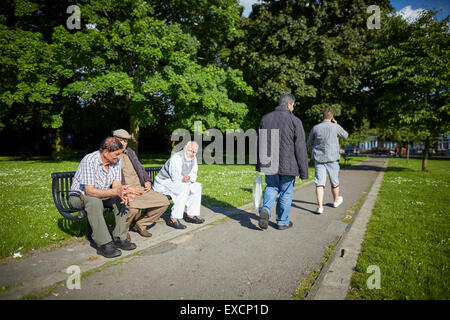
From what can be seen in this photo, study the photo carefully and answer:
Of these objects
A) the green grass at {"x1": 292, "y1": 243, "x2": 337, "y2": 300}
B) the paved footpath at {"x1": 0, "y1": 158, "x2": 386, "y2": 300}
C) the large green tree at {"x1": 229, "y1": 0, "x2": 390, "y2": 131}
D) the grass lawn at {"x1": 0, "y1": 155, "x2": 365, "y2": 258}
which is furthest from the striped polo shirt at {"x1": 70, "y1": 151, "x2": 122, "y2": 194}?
the large green tree at {"x1": 229, "y1": 0, "x2": 390, "y2": 131}

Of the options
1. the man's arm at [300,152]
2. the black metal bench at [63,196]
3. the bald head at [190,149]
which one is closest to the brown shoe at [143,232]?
the black metal bench at [63,196]

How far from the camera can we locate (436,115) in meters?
13.3

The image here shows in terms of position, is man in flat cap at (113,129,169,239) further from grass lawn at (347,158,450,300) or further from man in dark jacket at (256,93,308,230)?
grass lawn at (347,158,450,300)

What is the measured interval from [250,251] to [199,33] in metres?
20.3

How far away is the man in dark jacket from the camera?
4234mm

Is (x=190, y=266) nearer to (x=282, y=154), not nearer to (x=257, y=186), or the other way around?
(x=257, y=186)

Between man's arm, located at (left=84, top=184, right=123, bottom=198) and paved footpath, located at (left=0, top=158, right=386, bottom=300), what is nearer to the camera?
paved footpath, located at (left=0, top=158, right=386, bottom=300)

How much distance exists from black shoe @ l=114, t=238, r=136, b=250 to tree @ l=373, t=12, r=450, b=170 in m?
15.2

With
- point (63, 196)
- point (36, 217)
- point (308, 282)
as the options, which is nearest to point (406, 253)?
point (308, 282)

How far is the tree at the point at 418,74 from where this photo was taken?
1288 centimetres

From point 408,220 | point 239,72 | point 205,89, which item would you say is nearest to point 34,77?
point 205,89

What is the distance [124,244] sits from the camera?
3.53 metres

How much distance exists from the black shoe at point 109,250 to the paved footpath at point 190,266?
68 mm

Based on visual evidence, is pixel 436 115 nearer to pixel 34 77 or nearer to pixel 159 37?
pixel 159 37
